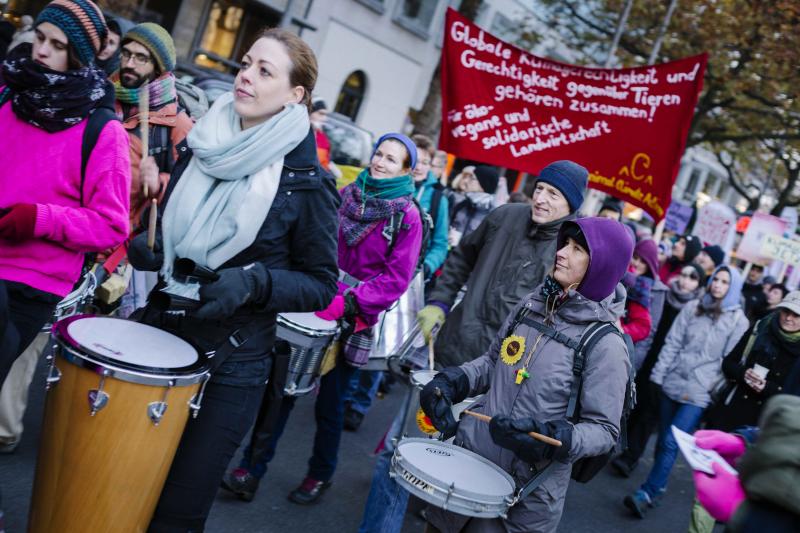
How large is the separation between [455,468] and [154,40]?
2906 mm

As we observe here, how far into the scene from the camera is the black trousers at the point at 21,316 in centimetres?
305

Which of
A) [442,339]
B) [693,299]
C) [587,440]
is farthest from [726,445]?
[693,299]

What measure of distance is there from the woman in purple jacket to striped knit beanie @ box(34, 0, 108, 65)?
5.99ft

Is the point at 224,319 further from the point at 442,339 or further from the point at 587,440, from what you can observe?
the point at 442,339

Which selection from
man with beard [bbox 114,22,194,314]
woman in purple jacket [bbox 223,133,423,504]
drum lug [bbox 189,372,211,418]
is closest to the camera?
drum lug [bbox 189,372,211,418]

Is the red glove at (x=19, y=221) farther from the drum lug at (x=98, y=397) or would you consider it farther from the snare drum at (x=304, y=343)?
the snare drum at (x=304, y=343)

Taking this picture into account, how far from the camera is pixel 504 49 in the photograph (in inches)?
258

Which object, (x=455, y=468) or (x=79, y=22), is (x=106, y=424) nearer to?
(x=455, y=468)

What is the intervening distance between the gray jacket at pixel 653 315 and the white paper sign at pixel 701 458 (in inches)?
213

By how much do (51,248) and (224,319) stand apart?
913mm

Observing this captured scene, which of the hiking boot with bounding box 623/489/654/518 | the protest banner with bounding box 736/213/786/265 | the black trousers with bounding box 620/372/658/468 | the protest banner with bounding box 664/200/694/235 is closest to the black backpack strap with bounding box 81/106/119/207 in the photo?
the hiking boot with bounding box 623/489/654/518

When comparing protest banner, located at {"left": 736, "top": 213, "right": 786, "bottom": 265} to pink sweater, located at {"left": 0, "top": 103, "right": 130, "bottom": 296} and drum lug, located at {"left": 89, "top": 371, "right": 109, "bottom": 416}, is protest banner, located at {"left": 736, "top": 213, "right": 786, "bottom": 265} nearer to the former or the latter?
pink sweater, located at {"left": 0, "top": 103, "right": 130, "bottom": 296}

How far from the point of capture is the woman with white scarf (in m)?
2.87

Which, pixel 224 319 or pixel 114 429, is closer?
pixel 114 429
